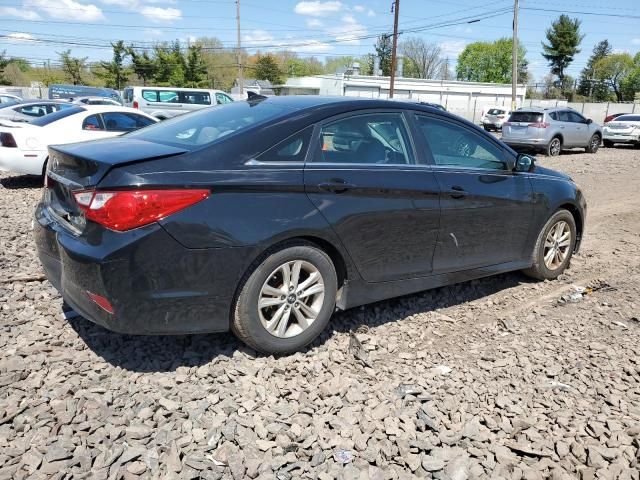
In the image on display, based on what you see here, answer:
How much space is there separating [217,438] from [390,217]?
1.79m

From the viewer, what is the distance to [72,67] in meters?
67.1

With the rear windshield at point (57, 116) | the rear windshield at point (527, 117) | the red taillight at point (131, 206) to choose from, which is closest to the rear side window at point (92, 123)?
the rear windshield at point (57, 116)

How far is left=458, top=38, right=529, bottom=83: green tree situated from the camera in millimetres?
104875

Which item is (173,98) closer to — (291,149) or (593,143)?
(593,143)

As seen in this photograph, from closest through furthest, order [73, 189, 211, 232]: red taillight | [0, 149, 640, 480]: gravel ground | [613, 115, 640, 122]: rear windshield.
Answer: [0, 149, 640, 480]: gravel ground, [73, 189, 211, 232]: red taillight, [613, 115, 640, 122]: rear windshield

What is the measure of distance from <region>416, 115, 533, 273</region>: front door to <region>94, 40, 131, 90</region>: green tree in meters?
65.4

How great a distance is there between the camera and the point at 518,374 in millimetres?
3389

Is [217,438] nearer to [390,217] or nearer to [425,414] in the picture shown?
[425,414]

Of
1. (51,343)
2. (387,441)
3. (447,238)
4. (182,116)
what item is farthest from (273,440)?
(182,116)

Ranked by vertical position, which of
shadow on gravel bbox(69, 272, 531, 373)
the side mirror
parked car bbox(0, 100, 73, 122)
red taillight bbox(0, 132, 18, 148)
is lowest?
shadow on gravel bbox(69, 272, 531, 373)

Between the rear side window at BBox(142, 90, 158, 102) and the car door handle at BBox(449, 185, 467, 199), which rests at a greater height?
the rear side window at BBox(142, 90, 158, 102)

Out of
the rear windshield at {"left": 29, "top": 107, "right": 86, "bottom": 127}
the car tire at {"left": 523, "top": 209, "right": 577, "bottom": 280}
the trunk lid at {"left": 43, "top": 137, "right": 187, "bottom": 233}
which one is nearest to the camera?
the trunk lid at {"left": 43, "top": 137, "right": 187, "bottom": 233}

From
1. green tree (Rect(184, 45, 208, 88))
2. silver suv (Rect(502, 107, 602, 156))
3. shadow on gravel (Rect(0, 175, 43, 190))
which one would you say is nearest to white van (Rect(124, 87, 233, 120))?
silver suv (Rect(502, 107, 602, 156))

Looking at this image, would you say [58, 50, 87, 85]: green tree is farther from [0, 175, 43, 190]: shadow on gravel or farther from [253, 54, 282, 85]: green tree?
[0, 175, 43, 190]: shadow on gravel
